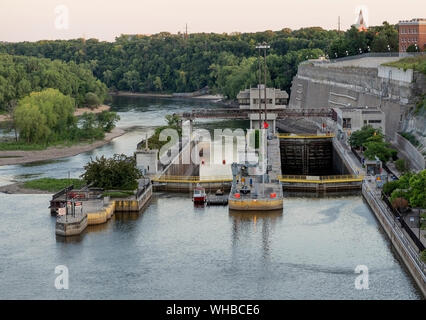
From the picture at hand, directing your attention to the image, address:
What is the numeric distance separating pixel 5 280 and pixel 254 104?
187ft

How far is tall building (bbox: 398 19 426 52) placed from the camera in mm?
113250

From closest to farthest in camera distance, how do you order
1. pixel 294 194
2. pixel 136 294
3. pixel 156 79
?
pixel 136 294 < pixel 294 194 < pixel 156 79

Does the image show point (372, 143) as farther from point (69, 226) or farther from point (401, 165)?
point (69, 226)

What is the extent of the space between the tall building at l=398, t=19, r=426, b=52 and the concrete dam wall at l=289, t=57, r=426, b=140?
6756mm

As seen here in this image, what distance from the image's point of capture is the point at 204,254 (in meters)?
43.2

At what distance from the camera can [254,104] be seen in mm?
93438

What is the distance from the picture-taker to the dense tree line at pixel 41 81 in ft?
404

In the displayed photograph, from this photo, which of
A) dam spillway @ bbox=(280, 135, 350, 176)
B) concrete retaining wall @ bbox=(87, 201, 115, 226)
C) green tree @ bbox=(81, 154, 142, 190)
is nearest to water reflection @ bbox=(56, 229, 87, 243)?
concrete retaining wall @ bbox=(87, 201, 115, 226)

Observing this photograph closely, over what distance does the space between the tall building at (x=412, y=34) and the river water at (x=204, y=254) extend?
60837mm

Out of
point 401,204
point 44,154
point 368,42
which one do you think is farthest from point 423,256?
point 368,42

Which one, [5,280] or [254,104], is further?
[254,104]

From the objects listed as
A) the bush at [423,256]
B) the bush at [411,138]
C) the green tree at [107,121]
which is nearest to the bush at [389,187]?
the bush at [411,138]
